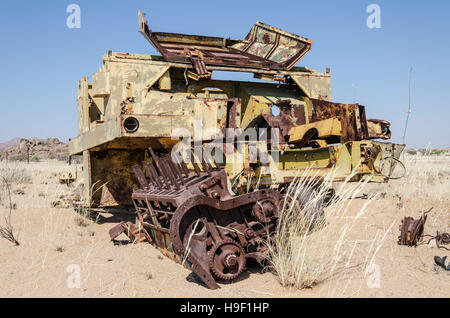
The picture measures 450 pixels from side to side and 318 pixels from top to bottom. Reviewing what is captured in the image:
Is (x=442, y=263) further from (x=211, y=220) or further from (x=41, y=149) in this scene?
(x=41, y=149)

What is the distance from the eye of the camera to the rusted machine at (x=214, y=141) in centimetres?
432

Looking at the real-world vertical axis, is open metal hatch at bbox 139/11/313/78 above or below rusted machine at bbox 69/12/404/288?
above

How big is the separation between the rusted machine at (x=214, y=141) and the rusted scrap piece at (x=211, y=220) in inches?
0.4

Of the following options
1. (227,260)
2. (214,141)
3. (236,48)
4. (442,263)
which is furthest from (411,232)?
(236,48)

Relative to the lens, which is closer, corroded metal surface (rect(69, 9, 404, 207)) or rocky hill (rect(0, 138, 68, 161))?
corroded metal surface (rect(69, 9, 404, 207))

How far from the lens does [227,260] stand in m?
4.05

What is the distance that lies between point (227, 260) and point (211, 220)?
465 millimetres

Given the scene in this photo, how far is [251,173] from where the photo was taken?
512cm

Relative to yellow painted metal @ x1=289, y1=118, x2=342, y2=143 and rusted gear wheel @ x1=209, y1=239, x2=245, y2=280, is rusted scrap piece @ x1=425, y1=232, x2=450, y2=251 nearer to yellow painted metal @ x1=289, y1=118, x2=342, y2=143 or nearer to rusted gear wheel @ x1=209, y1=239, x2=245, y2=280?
yellow painted metal @ x1=289, y1=118, x2=342, y2=143

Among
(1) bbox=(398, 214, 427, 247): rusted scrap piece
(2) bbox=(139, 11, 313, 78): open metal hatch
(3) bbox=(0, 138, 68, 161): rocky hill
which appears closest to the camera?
(1) bbox=(398, 214, 427, 247): rusted scrap piece

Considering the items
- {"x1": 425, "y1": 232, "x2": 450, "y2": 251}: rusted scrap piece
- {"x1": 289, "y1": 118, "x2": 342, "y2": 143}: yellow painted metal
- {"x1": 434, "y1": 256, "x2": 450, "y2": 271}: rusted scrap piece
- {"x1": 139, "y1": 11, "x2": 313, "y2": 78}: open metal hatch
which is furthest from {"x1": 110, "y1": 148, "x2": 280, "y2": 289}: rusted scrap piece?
{"x1": 139, "y1": 11, "x2": 313, "y2": 78}: open metal hatch

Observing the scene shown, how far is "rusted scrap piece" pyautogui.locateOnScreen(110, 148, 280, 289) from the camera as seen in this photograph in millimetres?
4000

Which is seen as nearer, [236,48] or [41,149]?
[236,48]
